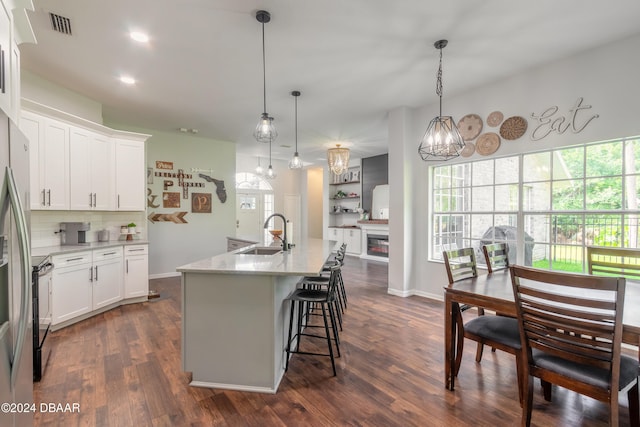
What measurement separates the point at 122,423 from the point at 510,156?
4.47 m

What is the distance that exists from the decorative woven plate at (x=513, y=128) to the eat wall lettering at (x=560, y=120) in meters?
0.11

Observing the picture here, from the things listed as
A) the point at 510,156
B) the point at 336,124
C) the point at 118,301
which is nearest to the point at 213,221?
the point at 118,301

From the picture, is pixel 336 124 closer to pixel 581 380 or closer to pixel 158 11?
pixel 158 11

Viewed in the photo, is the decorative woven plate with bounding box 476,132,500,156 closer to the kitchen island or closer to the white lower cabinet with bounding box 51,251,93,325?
the kitchen island

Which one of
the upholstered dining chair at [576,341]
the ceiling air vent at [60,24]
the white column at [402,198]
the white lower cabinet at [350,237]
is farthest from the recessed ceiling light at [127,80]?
the white lower cabinet at [350,237]

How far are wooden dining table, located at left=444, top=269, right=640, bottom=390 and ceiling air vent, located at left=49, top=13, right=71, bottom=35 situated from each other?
376 cm

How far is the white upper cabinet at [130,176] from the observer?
4.27 metres

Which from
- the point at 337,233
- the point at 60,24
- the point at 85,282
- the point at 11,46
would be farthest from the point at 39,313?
the point at 337,233

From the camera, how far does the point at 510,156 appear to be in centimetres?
363

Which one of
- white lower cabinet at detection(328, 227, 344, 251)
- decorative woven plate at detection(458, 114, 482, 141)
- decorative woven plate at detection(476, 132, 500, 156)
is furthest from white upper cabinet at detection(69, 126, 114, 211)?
white lower cabinet at detection(328, 227, 344, 251)

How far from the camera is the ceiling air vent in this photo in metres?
2.45

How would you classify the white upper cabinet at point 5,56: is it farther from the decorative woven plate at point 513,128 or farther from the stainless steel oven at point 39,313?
the decorative woven plate at point 513,128

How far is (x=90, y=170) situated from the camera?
3885mm

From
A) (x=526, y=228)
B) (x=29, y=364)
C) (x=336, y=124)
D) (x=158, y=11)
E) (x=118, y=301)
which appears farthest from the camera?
(x=336, y=124)
